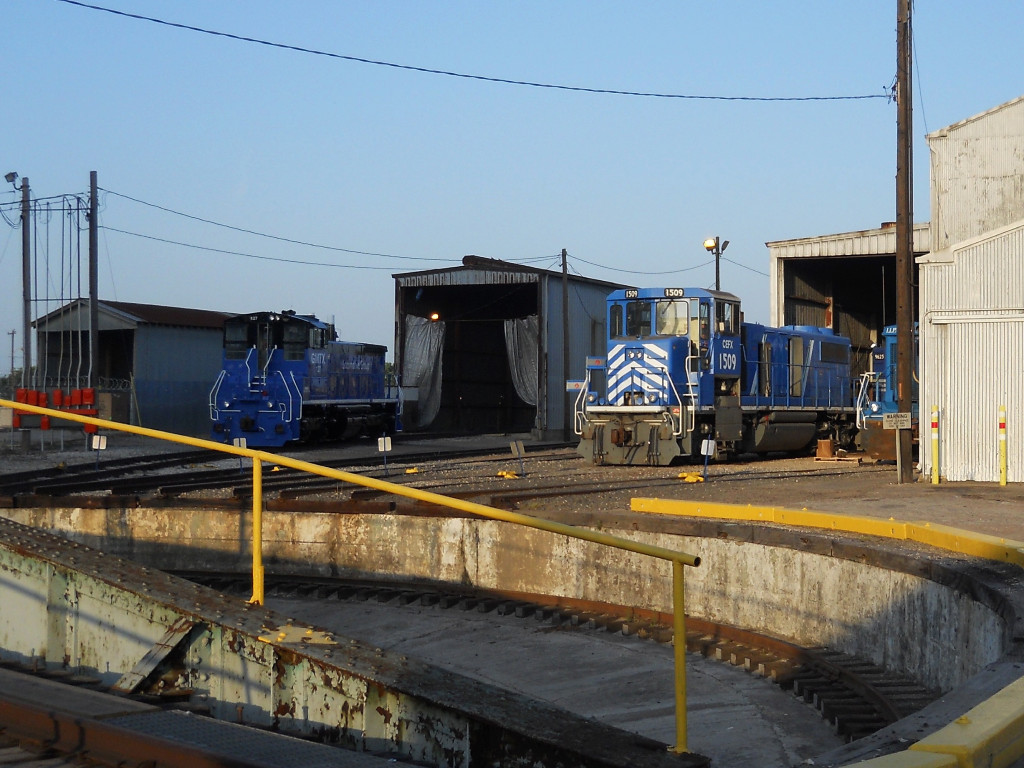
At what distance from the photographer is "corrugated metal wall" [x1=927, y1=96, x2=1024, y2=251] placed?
64.7 ft

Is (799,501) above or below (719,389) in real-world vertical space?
below

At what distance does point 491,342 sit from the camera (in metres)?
42.2

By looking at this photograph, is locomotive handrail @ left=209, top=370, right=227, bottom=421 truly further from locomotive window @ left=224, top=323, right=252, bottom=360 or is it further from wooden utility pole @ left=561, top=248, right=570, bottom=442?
wooden utility pole @ left=561, top=248, right=570, bottom=442

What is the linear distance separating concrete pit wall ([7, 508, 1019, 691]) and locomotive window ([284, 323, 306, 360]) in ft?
47.6

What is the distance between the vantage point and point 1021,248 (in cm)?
1579

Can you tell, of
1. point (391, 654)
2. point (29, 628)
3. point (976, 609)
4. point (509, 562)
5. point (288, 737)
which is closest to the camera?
point (288, 737)

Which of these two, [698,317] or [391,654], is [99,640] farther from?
[698,317]

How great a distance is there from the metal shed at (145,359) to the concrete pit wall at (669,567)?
20502 mm

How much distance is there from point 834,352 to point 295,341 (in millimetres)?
13264

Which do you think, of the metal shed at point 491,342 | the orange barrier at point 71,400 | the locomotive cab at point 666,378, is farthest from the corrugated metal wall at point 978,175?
the orange barrier at point 71,400

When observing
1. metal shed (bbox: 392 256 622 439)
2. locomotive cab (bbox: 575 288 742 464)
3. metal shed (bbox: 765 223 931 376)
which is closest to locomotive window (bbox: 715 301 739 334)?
locomotive cab (bbox: 575 288 742 464)

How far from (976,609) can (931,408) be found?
10.2m

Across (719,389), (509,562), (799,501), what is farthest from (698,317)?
(509,562)

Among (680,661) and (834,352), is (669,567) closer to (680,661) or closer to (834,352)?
(680,661)
